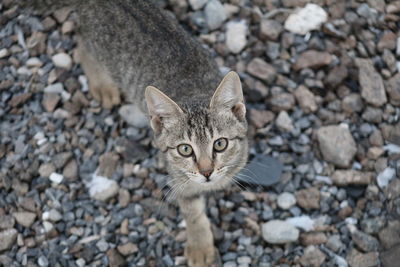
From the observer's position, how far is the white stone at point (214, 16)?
16.3 feet

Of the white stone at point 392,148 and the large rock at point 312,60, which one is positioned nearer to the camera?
the white stone at point 392,148

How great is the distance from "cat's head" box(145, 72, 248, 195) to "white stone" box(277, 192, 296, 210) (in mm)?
671

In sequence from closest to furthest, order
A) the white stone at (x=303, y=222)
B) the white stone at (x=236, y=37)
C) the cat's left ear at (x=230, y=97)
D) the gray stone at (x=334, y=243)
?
the cat's left ear at (x=230, y=97)
the gray stone at (x=334, y=243)
the white stone at (x=303, y=222)
the white stone at (x=236, y=37)

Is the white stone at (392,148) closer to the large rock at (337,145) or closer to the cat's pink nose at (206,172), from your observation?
the large rock at (337,145)

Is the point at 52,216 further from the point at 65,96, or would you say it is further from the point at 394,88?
the point at 394,88

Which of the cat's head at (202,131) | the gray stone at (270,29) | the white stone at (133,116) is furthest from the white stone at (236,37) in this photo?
the cat's head at (202,131)

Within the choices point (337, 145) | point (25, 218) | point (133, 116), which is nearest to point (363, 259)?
point (337, 145)

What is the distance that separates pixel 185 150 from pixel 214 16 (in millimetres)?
1812

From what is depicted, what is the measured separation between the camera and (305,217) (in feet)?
13.6

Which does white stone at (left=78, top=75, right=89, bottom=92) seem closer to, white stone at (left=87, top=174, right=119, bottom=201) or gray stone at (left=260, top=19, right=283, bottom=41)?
white stone at (left=87, top=174, right=119, bottom=201)

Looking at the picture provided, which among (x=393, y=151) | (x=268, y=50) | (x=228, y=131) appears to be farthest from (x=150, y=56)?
(x=393, y=151)

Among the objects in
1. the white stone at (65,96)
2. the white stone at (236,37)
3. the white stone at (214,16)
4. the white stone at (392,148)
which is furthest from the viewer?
the white stone at (214,16)

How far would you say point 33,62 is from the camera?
485 cm

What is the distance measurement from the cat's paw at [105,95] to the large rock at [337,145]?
1829 millimetres
